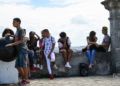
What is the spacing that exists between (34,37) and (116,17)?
9.47ft

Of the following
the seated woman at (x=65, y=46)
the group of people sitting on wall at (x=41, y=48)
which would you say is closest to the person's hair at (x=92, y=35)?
the group of people sitting on wall at (x=41, y=48)

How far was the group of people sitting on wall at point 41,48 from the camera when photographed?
12.1 metres

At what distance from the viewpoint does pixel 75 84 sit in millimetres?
12859

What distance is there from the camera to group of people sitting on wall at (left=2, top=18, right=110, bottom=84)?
39.8 ft

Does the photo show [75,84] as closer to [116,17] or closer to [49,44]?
[49,44]

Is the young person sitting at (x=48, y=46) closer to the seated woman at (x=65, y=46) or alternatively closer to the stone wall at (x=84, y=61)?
the seated woman at (x=65, y=46)

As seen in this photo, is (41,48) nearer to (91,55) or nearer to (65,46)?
(65,46)

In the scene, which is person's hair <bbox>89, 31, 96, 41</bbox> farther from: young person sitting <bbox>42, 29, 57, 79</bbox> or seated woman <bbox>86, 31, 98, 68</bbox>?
young person sitting <bbox>42, 29, 57, 79</bbox>

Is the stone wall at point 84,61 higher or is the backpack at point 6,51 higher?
the backpack at point 6,51

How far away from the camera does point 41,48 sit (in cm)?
1494

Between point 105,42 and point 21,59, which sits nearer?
point 21,59

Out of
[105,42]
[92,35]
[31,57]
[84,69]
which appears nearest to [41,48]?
[31,57]

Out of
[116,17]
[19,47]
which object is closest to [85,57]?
[116,17]

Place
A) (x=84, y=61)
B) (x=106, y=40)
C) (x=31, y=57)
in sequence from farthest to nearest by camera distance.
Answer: (x=84, y=61)
(x=106, y=40)
(x=31, y=57)
